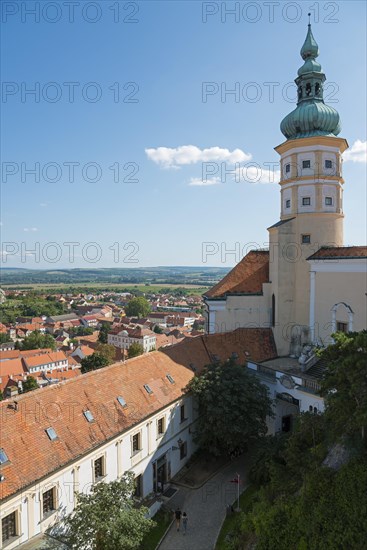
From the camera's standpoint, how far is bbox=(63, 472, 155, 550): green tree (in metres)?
→ 14.8

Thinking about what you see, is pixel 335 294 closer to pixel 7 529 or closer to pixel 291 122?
pixel 291 122

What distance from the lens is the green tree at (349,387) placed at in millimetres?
13469

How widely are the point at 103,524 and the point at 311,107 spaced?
2898 centimetres

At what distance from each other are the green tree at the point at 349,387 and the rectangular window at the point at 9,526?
39.8 ft

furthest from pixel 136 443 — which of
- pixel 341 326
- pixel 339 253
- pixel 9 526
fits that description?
pixel 339 253

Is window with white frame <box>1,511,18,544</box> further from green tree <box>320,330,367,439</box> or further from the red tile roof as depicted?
the red tile roof

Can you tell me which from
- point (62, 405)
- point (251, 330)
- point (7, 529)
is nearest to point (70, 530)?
point (7, 529)

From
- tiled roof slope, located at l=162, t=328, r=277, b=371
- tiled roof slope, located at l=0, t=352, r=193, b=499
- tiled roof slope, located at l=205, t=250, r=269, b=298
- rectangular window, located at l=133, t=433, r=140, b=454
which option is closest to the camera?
tiled roof slope, located at l=0, t=352, r=193, b=499

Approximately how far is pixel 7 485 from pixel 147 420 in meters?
8.03

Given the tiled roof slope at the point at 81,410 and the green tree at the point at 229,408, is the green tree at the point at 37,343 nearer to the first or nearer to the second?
the tiled roof slope at the point at 81,410

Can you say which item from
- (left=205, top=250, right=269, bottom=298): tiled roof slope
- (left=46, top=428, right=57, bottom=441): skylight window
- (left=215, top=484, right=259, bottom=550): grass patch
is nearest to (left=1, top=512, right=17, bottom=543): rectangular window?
(left=46, top=428, right=57, bottom=441): skylight window

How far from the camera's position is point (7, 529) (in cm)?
1404

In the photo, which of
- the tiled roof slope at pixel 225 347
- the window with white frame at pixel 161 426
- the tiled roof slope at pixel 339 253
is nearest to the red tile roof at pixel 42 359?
the tiled roof slope at pixel 225 347

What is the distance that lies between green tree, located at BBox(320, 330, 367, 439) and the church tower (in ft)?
49.3
